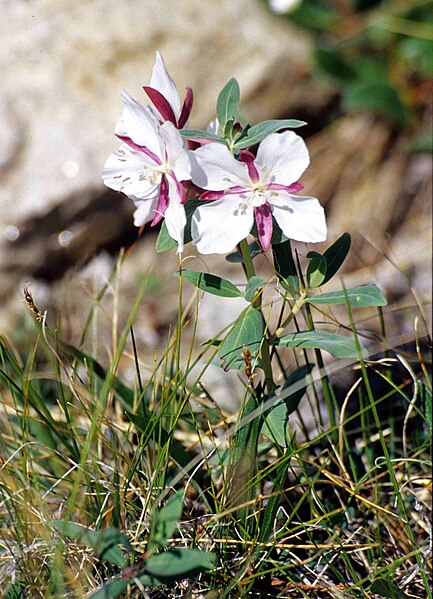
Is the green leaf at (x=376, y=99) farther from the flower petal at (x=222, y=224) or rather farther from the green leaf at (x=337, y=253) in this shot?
the flower petal at (x=222, y=224)

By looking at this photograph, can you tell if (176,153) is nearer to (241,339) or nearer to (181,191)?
(181,191)

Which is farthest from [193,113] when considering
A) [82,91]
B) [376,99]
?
[376,99]

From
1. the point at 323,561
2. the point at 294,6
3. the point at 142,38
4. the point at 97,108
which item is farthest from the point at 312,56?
the point at 323,561

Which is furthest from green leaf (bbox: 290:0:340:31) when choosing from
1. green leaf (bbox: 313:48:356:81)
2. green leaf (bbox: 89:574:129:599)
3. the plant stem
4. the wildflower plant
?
green leaf (bbox: 89:574:129:599)

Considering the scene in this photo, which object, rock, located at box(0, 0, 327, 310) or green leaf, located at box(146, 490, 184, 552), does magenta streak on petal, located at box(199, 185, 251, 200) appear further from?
rock, located at box(0, 0, 327, 310)

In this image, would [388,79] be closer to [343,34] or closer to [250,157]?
[343,34]

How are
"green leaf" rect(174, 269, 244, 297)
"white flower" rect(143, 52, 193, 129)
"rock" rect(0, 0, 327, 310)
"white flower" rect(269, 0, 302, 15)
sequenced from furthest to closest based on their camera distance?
"white flower" rect(269, 0, 302, 15)
"rock" rect(0, 0, 327, 310)
"green leaf" rect(174, 269, 244, 297)
"white flower" rect(143, 52, 193, 129)
